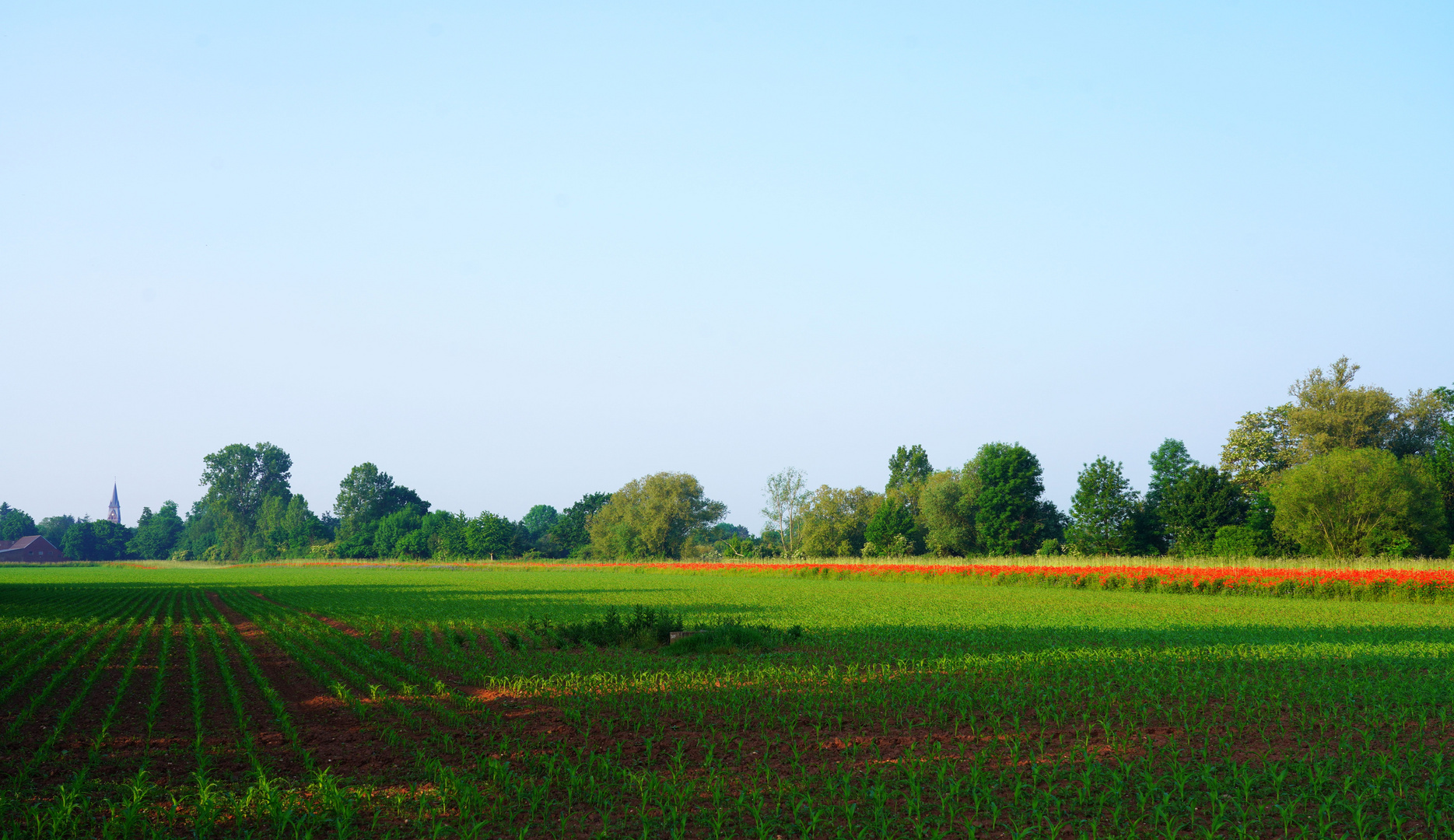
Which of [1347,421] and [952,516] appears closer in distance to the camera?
[1347,421]

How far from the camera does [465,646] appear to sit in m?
20.9

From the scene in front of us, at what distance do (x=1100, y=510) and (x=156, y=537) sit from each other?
621 feet

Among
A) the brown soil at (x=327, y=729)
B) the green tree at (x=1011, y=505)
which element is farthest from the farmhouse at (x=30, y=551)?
the brown soil at (x=327, y=729)

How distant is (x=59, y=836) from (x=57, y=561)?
→ 664 feet

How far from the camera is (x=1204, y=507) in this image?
226 ft

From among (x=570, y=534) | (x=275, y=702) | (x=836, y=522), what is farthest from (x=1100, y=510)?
(x=570, y=534)

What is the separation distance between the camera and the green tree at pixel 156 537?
187125 millimetres

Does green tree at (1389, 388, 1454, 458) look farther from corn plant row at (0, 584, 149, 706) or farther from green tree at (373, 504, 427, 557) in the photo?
green tree at (373, 504, 427, 557)

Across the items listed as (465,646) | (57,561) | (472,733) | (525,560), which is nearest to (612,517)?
(525,560)

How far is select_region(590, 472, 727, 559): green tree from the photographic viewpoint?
107125mm

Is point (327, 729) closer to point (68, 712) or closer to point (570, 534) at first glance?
point (68, 712)

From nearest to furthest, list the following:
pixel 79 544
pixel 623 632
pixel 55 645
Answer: pixel 55 645 < pixel 623 632 < pixel 79 544

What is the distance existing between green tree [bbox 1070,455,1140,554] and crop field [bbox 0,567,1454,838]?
52157 millimetres

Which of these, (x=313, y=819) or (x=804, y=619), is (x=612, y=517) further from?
(x=313, y=819)
